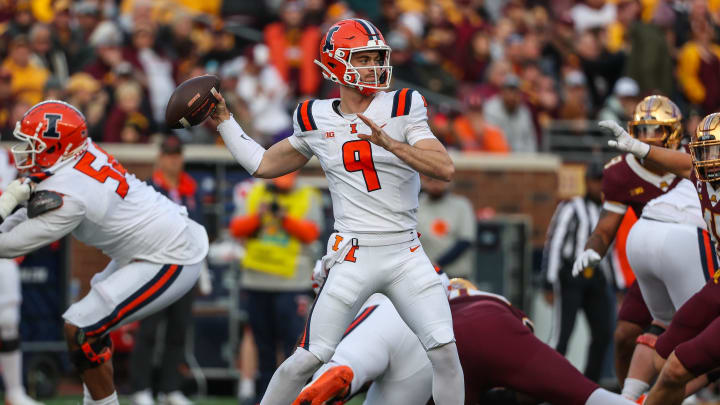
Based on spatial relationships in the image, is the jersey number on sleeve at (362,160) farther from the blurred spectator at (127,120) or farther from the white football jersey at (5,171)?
the blurred spectator at (127,120)

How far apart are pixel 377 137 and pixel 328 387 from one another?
1.18 metres

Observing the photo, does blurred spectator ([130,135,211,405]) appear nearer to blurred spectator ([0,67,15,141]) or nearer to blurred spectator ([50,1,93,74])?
blurred spectator ([0,67,15,141])

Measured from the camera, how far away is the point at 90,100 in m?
11.0

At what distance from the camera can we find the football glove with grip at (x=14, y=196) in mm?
6348

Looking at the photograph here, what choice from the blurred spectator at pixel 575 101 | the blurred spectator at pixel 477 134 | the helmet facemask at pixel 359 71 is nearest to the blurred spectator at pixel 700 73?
the blurred spectator at pixel 575 101

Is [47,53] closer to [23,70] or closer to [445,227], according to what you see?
[23,70]

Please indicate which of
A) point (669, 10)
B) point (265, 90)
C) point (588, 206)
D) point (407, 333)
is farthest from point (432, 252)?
point (669, 10)

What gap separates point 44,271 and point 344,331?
15.2ft

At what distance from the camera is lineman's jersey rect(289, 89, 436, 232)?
5762 mm

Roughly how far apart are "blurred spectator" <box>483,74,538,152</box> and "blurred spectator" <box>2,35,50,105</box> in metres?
4.37

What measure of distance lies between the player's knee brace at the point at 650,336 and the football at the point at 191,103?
2.72 meters

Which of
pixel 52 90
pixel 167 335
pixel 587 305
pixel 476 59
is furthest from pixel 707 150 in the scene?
pixel 476 59

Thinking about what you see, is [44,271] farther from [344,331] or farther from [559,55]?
[559,55]

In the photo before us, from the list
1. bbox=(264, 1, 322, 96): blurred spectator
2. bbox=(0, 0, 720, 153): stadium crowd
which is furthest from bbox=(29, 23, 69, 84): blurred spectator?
bbox=(264, 1, 322, 96): blurred spectator
